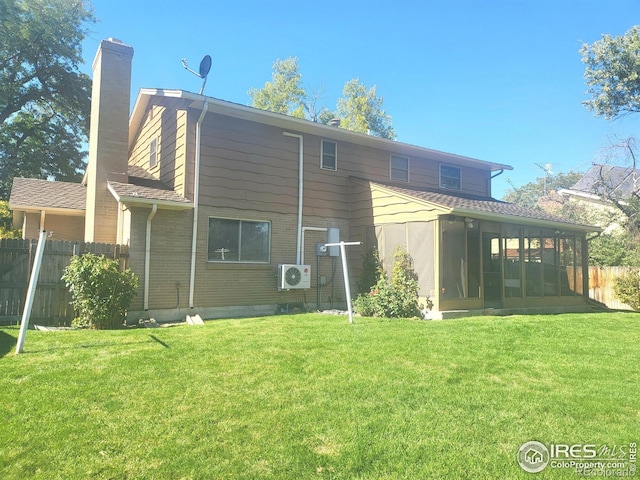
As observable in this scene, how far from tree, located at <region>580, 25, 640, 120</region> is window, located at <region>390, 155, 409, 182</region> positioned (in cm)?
1204

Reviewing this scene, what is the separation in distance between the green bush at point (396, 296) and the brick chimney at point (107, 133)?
→ 22.3ft

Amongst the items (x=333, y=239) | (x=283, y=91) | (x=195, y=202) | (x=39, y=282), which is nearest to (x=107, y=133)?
(x=195, y=202)

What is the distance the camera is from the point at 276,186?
11.0 meters

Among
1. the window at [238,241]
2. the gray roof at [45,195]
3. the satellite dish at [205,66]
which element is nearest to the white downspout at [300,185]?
the window at [238,241]

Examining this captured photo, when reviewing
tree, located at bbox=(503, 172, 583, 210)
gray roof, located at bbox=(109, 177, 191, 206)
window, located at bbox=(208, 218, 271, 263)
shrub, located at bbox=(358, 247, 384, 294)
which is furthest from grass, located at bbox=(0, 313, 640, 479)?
tree, located at bbox=(503, 172, 583, 210)

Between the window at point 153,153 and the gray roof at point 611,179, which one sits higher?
the gray roof at point 611,179

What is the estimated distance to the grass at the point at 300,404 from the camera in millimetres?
2703

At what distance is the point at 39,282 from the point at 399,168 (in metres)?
10.6

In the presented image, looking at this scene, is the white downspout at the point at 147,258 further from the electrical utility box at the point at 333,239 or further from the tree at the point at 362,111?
the tree at the point at 362,111

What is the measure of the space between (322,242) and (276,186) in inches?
83.6

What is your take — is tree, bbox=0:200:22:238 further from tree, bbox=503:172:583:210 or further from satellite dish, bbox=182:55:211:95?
tree, bbox=503:172:583:210

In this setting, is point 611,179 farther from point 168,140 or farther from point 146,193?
point 146,193

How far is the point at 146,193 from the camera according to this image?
353 inches

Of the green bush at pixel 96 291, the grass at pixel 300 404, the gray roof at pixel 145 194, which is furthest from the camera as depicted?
the gray roof at pixel 145 194
